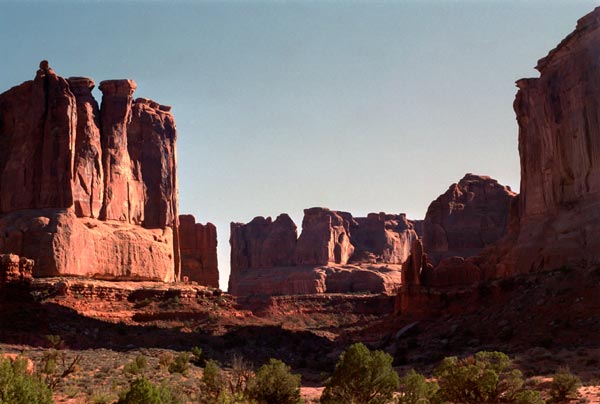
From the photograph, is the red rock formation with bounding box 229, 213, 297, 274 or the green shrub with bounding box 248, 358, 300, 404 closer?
the green shrub with bounding box 248, 358, 300, 404

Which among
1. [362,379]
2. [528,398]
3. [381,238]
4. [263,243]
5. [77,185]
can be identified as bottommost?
[528,398]

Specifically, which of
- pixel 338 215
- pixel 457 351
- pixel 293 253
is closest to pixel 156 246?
pixel 457 351

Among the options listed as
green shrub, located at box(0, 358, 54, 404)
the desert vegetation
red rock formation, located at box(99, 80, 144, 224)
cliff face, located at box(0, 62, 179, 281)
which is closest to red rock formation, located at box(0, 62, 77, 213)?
cliff face, located at box(0, 62, 179, 281)

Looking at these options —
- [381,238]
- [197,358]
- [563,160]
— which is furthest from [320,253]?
[197,358]

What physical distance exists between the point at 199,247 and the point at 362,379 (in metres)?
61.0

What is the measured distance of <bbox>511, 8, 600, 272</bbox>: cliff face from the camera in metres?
42.3

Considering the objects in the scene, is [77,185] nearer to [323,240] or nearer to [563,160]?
[563,160]

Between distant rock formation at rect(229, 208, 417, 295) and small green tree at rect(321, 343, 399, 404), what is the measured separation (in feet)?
247

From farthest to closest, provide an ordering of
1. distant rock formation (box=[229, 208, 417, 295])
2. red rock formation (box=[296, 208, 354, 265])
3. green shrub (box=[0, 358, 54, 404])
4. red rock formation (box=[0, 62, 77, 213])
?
red rock formation (box=[296, 208, 354, 265]) → distant rock formation (box=[229, 208, 417, 295]) → red rock formation (box=[0, 62, 77, 213]) → green shrub (box=[0, 358, 54, 404])

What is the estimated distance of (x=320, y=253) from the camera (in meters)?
108

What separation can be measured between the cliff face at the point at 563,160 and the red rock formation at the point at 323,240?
58.3 metres

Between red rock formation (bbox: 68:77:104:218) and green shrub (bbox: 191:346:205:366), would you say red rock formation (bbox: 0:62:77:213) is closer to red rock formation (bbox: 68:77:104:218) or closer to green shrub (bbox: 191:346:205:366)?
red rock formation (bbox: 68:77:104:218)

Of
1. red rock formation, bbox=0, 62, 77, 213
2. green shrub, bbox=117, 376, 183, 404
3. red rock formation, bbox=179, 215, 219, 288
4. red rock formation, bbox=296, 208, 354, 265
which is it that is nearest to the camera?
green shrub, bbox=117, 376, 183, 404

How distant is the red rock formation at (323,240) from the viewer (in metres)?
Answer: 109
